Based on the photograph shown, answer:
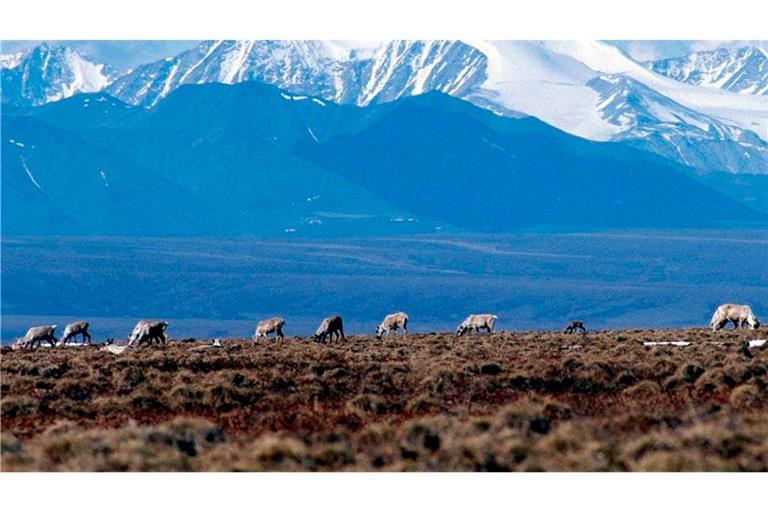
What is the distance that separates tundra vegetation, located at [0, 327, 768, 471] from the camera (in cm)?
1622

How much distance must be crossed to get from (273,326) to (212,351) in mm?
12492

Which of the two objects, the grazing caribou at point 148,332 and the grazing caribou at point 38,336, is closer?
the grazing caribou at point 148,332

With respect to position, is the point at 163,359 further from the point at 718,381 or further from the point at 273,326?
the point at 273,326

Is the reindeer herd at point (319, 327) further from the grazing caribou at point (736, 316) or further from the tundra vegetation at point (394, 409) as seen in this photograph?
the tundra vegetation at point (394, 409)

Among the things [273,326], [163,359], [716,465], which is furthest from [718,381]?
[273,326]

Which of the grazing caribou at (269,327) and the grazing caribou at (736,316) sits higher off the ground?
the grazing caribou at (269,327)

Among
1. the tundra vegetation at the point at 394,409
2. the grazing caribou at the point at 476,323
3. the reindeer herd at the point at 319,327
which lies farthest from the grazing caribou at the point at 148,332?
Result: the grazing caribou at the point at 476,323

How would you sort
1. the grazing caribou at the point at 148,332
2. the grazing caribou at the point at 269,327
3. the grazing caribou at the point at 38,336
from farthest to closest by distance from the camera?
the grazing caribou at the point at 269,327 → the grazing caribou at the point at 38,336 → the grazing caribou at the point at 148,332

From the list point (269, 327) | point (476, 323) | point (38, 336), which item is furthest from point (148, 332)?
point (476, 323)

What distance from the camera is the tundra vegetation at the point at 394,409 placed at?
16219 millimetres

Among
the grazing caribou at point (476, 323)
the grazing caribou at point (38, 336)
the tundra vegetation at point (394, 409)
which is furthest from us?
the grazing caribou at point (476, 323)

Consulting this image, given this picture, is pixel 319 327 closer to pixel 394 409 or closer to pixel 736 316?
pixel 736 316

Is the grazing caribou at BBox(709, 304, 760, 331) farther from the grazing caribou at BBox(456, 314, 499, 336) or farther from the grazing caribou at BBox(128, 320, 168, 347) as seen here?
the grazing caribou at BBox(128, 320, 168, 347)

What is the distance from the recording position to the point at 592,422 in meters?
19.3
